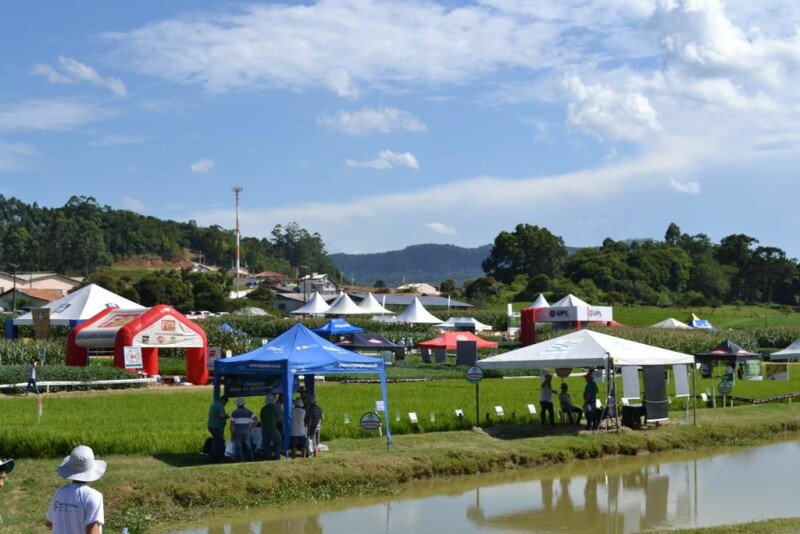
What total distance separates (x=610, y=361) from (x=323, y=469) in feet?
27.6

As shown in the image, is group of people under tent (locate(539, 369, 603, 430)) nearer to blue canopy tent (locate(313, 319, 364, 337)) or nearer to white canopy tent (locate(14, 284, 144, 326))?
white canopy tent (locate(14, 284, 144, 326))

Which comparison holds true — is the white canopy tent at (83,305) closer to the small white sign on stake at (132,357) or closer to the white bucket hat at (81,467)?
the small white sign on stake at (132,357)

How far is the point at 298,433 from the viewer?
66.3 feet

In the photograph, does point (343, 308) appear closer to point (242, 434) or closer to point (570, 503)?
point (242, 434)

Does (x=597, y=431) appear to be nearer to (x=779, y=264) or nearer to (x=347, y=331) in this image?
(x=347, y=331)

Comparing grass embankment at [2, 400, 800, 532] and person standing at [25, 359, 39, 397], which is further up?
person standing at [25, 359, 39, 397]

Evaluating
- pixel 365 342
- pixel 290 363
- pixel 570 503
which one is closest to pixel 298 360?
pixel 290 363

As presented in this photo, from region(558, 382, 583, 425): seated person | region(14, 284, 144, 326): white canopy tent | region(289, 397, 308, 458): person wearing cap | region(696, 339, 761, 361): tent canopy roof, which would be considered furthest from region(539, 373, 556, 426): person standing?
region(14, 284, 144, 326): white canopy tent

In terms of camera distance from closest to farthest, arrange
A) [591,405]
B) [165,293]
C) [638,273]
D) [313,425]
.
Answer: [313,425] < [591,405] < [165,293] < [638,273]

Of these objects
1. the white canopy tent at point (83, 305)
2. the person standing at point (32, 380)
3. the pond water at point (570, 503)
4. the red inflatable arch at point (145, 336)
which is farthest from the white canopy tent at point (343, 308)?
the pond water at point (570, 503)

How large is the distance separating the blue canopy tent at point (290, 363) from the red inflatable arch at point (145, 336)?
1570cm

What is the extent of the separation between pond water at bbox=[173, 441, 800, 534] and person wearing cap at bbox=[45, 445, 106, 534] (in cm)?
736

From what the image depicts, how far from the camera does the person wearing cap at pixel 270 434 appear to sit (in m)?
20.0

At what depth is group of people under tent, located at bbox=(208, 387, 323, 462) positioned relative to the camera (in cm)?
1972
